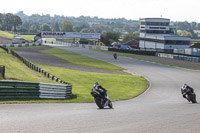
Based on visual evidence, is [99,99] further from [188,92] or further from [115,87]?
[115,87]

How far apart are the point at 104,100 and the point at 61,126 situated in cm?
577

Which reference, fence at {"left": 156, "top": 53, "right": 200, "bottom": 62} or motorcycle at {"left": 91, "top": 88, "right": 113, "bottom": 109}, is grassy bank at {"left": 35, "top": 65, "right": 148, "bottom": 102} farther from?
fence at {"left": 156, "top": 53, "right": 200, "bottom": 62}

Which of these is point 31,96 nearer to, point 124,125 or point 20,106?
point 20,106

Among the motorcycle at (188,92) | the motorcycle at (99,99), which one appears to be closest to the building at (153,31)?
the motorcycle at (188,92)

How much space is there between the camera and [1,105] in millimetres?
15570

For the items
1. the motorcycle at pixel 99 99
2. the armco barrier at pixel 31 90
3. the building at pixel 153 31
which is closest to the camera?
the motorcycle at pixel 99 99

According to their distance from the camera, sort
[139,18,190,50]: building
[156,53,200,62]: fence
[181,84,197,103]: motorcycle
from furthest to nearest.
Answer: [139,18,190,50]: building, [156,53,200,62]: fence, [181,84,197,103]: motorcycle

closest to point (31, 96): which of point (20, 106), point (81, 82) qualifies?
point (20, 106)

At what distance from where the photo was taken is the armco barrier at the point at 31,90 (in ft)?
58.9

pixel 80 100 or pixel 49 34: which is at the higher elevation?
pixel 49 34

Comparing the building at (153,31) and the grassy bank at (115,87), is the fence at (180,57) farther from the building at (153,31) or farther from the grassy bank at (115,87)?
the building at (153,31)

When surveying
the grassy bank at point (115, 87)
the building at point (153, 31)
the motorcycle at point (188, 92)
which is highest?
the building at point (153, 31)

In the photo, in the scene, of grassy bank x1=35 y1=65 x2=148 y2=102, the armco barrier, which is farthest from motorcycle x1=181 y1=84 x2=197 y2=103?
the armco barrier

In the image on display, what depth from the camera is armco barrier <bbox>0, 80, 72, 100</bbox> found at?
1796cm
